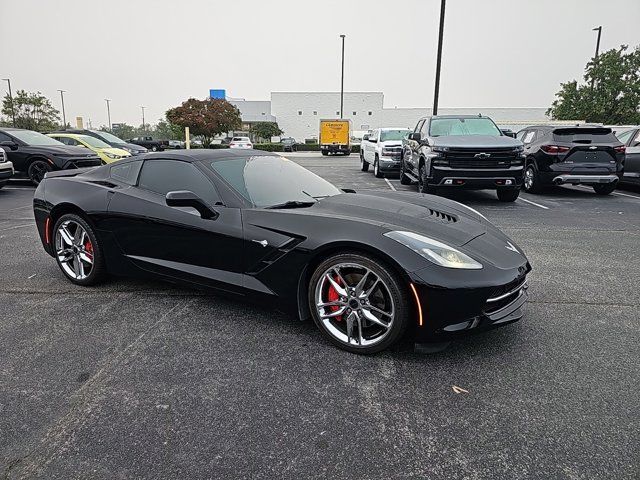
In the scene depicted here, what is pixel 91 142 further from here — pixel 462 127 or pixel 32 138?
pixel 462 127

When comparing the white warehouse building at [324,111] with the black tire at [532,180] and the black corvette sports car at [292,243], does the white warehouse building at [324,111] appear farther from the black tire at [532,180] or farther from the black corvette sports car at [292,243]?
the black corvette sports car at [292,243]

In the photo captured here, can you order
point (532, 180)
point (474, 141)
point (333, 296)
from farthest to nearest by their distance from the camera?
point (532, 180), point (474, 141), point (333, 296)

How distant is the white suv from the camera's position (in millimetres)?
10538

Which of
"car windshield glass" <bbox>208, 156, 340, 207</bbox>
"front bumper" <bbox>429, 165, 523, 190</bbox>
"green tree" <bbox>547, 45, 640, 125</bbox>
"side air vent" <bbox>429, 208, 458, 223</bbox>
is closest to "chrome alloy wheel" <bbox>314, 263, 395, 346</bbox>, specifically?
"car windshield glass" <bbox>208, 156, 340, 207</bbox>

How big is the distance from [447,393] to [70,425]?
1.98 meters

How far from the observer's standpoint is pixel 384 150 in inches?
591

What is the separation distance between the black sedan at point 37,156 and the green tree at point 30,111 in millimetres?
36349

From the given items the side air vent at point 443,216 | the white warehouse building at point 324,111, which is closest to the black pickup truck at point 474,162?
the side air vent at point 443,216

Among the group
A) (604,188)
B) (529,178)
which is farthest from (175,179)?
(604,188)

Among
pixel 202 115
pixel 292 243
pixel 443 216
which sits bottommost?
pixel 292 243

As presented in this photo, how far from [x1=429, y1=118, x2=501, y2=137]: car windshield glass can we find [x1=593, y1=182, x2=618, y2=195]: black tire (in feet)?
9.28

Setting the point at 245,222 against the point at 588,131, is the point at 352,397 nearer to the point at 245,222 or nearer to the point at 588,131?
the point at 245,222

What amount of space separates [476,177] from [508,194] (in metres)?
1.25

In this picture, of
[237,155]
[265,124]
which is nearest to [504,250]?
[237,155]
